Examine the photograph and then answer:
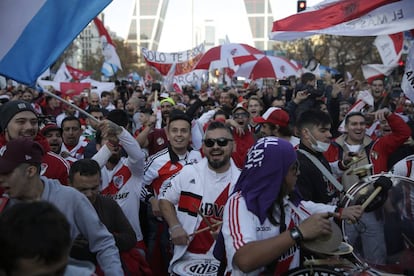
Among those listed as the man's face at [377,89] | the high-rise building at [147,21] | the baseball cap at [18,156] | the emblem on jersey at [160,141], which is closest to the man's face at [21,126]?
the baseball cap at [18,156]

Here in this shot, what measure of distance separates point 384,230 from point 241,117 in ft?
15.6

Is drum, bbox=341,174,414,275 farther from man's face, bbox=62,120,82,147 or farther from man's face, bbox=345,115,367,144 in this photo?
man's face, bbox=62,120,82,147

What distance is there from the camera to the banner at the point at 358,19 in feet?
21.4

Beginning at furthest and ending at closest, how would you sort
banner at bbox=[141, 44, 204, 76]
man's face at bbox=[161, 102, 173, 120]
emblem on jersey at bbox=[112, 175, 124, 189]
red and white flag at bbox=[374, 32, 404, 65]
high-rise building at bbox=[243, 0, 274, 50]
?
high-rise building at bbox=[243, 0, 274, 50]
banner at bbox=[141, 44, 204, 76]
red and white flag at bbox=[374, 32, 404, 65]
man's face at bbox=[161, 102, 173, 120]
emblem on jersey at bbox=[112, 175, 124, 189]

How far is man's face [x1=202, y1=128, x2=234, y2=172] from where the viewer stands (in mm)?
4613

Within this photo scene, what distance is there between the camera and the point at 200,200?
448 cm

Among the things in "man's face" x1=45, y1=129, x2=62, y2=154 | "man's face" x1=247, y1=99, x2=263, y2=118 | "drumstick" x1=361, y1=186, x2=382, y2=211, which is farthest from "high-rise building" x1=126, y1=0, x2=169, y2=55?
"drumstick" x1=361, y1=186, x2=382, y2=211

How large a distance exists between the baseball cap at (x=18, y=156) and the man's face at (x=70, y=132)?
4351 millimetres

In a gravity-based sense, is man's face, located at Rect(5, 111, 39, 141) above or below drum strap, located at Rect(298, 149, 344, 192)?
above

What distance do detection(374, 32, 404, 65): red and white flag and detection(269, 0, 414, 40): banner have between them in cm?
631

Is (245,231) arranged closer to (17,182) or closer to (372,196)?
(372,196)

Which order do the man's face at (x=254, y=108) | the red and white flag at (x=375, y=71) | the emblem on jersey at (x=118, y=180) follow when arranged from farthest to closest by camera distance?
the red and white flag at (x=375, y=71), the man's face at (x=254, y=108), the emblem on jersey at (x=118, y=180)

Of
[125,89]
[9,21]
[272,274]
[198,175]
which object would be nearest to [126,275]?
[198,175]

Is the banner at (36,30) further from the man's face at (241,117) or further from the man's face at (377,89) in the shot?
the man's face at (377,89)
